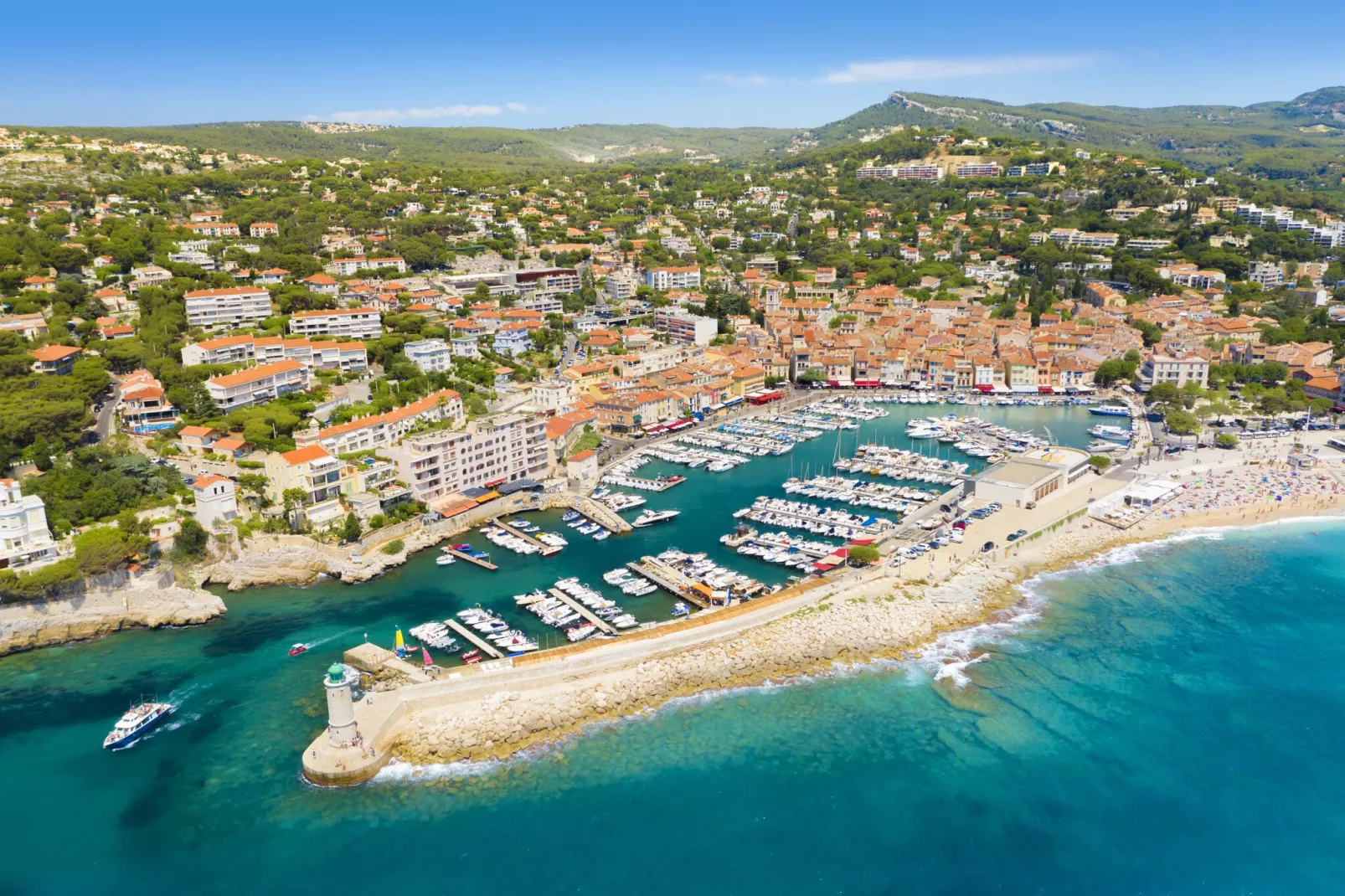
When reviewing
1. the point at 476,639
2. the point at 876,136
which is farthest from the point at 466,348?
the point at 876,136

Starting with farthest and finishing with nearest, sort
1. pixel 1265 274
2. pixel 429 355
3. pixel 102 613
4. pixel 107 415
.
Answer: pixel 1265 274 < pixel 429 355 < pixel 107 415 < pixel 102 613

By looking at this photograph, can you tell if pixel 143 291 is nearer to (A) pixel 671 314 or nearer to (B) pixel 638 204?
(A) pixel 671 314

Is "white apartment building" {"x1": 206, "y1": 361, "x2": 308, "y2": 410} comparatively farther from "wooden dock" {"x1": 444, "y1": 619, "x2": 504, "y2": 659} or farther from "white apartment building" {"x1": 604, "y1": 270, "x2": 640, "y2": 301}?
"white apartment building" {"x1": 604, "y1": 270, "x2": 640, "y2": 301}

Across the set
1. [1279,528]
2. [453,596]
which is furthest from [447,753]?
[1279,528]

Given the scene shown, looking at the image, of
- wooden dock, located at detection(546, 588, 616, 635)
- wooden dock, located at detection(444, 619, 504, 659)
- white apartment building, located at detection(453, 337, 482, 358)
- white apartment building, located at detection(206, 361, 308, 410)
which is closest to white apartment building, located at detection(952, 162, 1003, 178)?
white apartment building, located at detection(453, 337, 482, 358)

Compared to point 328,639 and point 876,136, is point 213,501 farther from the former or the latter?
point 876,136
